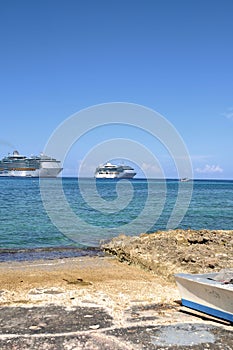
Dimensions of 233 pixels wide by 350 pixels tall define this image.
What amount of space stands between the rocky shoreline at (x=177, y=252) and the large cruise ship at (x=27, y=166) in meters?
126

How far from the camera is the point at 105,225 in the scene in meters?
30.0

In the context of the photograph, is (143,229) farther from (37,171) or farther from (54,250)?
(37,171)

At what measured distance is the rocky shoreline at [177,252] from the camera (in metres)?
13.1

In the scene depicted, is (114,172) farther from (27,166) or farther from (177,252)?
(177,252)

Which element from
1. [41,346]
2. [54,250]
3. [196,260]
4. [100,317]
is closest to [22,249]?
[54,250]

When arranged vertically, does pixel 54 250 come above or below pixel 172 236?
below

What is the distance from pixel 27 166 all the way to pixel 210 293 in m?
147

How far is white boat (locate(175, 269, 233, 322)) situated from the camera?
26.1 feet

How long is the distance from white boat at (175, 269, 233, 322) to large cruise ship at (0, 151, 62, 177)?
445ft

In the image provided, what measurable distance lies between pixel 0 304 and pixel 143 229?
18996 mm

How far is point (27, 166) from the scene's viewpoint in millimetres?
151125

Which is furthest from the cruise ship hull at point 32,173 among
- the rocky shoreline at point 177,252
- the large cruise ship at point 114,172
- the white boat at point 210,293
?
the white boat at point 210,293

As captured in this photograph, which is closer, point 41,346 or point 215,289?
point 41,346

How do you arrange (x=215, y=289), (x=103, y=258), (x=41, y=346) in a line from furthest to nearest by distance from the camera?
(x=103, y=258) < (x=215, y=289) < (x=41, y=346)
